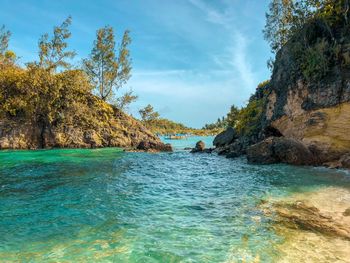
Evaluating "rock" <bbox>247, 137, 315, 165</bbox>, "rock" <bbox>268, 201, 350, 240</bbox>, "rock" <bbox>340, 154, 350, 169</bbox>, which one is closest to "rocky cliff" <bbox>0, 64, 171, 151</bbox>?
"rock" <bbox>247, 137, 315, 165</bbox>

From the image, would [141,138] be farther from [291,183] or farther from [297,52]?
[291,183]

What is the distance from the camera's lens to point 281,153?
2430cm

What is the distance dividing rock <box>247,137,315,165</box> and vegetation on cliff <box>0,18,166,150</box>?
21.6 metres

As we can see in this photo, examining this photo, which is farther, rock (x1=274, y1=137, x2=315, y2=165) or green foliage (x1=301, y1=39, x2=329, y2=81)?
green foliage (x1=301, y1=39, x2=329, y2=81)

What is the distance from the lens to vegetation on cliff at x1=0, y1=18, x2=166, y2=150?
47.2 meters

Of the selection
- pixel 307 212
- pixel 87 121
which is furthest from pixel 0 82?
pixel 307 212

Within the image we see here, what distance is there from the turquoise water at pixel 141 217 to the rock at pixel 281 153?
4.24m

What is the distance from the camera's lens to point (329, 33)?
30.1 m

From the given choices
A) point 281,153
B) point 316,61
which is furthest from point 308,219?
point 316,61

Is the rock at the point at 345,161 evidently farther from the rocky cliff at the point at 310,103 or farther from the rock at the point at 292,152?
the rock at the point at 292,152

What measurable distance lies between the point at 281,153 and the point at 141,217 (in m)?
16.9

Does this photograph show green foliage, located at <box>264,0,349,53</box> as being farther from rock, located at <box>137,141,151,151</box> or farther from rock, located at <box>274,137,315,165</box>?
rock, located at <box>137,141,151,151</box>

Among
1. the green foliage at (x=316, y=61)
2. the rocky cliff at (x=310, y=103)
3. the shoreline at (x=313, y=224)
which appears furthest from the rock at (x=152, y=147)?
the shoreline at (x=313, y=224)

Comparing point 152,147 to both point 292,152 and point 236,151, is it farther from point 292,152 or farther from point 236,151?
point 292,152
